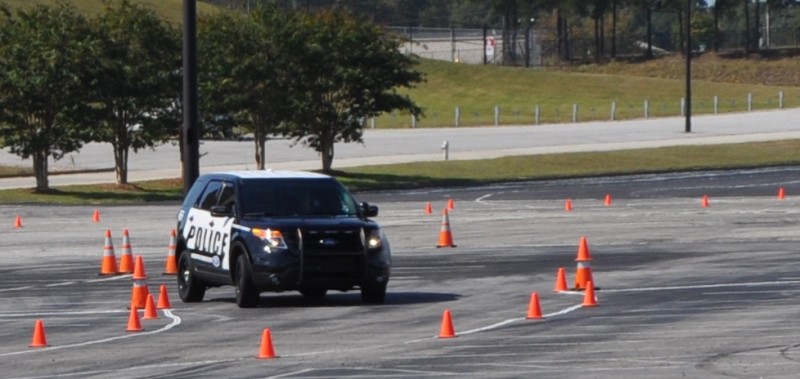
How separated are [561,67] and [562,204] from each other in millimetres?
80025

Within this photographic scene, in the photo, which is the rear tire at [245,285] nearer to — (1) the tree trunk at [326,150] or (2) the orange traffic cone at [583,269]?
(2) the orange traffic cone at [583,269]

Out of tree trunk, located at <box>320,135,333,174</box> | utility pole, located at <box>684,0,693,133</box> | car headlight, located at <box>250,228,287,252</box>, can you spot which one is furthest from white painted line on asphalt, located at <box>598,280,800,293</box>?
utility pole, located at <box>684,0,693,133</box>

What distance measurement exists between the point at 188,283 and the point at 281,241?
2223 mm

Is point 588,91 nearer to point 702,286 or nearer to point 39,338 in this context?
point 702,286

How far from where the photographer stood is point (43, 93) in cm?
4447

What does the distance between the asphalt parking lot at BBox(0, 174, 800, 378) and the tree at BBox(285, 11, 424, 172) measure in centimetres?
1700

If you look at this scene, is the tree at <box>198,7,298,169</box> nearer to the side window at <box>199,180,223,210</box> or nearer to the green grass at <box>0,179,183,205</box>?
the green grass at <box>0,179,183,205</box>

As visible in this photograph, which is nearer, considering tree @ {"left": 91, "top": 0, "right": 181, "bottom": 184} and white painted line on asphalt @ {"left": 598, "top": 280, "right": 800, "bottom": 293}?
white painted line on asphalt @ {"left": 598, "top": 280, "right": 800, "bottom": 293}

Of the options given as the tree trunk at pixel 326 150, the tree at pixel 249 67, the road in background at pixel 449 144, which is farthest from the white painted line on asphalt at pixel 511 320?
the tree trunk at pixel 326 150

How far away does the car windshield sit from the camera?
19312mm

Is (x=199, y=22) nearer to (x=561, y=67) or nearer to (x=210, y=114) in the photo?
(x=210, y=114)

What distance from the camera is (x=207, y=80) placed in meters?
48.1

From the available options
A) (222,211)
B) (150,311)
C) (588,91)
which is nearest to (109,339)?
(150,311)

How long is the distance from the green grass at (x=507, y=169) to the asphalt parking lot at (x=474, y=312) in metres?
10.5
